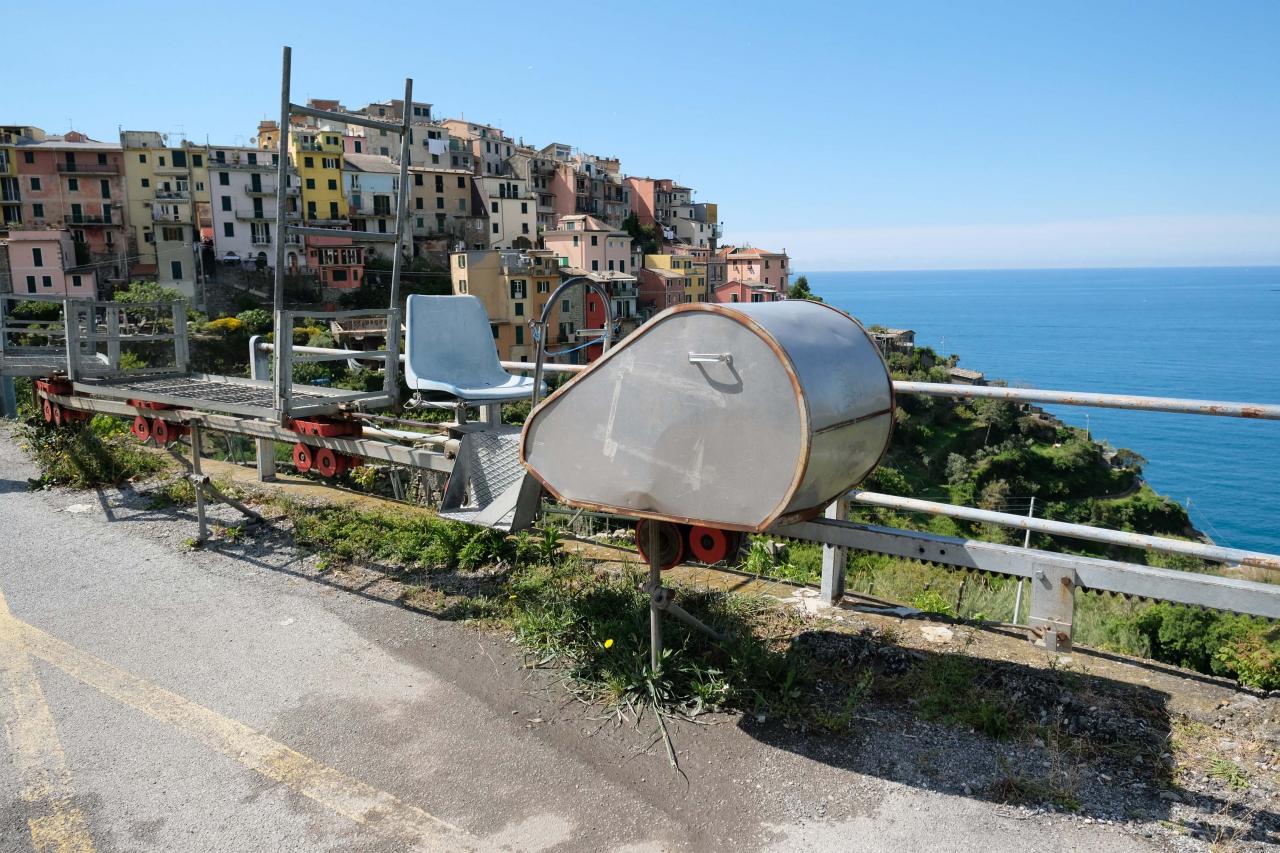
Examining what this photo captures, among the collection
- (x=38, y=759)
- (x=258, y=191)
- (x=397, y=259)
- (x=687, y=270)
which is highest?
(x=258, y=191)

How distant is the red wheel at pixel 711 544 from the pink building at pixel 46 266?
71650 mm

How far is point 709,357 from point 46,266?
75.9 meters

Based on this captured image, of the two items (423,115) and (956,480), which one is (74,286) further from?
(956,480)

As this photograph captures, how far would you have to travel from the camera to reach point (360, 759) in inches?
169

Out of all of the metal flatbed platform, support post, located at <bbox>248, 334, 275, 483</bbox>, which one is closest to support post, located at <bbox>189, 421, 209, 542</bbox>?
the metal flatbed platform

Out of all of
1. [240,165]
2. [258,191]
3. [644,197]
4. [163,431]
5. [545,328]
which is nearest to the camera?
[545,328]

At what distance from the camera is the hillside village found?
65312 millimetres

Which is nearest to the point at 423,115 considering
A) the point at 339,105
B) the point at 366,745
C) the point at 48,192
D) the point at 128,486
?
the point at 339,105

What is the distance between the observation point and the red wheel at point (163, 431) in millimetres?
7918

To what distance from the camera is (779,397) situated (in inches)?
143

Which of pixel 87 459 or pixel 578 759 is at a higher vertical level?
pixel 87 459

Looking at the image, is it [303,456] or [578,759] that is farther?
[303,456]

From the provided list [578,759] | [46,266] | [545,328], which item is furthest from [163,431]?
[46,266]

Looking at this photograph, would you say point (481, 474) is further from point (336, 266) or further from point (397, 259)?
point (336, 266)
